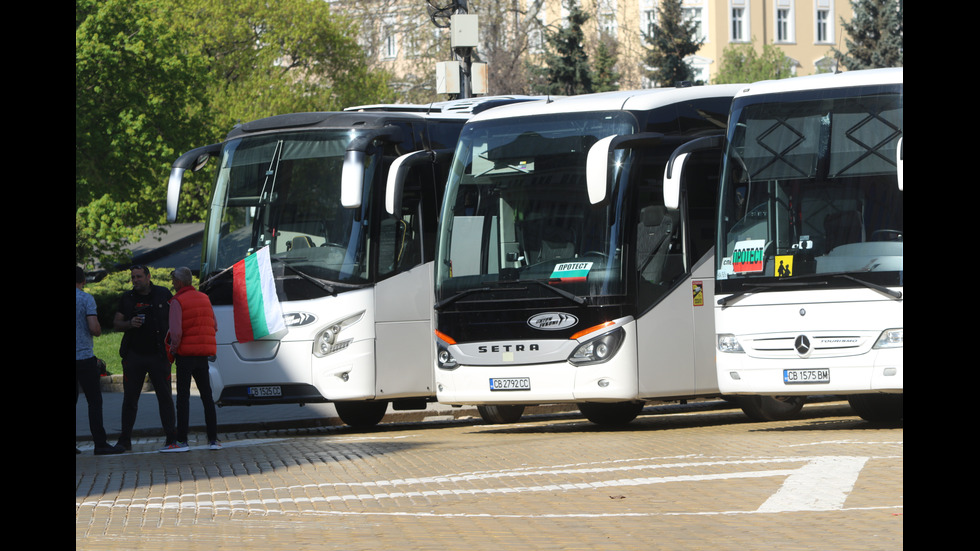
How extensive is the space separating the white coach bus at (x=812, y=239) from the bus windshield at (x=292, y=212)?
4209 millimetres

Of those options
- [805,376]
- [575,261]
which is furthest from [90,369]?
[805,376]

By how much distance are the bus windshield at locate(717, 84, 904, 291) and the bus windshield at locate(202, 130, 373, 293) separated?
14.2 feet

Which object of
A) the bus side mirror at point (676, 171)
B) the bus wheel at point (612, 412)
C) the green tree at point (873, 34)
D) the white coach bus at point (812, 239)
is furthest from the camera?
the green tree at point (873, 34)

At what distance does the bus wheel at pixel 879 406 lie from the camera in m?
15.6

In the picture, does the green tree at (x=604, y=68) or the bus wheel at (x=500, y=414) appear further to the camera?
the green tree at (x=604, y=68)

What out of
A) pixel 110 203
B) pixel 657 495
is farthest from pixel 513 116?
pixel 110 203

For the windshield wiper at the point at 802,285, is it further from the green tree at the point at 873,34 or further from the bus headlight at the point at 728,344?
the green tree at the point at 873,34

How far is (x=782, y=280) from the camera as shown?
1412 centimetres

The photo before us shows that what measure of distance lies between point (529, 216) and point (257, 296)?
11.5ft

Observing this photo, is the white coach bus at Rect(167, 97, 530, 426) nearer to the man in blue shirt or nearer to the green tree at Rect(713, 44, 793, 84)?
the man in blue shirt

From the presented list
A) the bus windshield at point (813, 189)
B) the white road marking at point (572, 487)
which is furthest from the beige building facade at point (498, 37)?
the white road marking at point (572, 487)

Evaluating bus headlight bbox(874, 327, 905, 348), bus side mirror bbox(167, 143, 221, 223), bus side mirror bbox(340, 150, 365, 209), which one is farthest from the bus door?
bus side mirror bbox(167, 143, 221, 223)

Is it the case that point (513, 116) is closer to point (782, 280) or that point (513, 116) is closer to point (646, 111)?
point (646, 111)

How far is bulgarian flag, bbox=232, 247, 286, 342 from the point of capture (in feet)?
54.8
